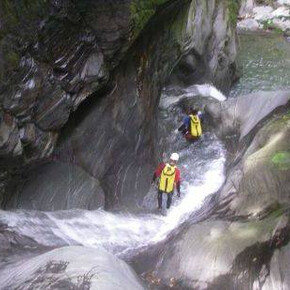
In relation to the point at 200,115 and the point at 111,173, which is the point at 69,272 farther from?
the point at 200,115

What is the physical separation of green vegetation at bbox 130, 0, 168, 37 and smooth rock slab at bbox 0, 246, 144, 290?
5.01 metres

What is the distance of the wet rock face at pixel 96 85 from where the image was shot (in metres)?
9.16

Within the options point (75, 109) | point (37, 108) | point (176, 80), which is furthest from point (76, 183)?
point (176, 80)

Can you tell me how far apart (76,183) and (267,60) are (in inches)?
706

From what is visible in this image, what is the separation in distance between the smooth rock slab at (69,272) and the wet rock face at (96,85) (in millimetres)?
2305

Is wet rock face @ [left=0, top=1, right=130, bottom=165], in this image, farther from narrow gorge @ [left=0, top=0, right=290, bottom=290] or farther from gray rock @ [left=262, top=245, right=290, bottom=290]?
gray rock @ [left=262, top=245, right=290, bottom=290]

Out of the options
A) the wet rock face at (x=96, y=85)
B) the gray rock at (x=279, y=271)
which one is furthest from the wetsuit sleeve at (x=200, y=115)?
the gray rock at (x=279, y=271)

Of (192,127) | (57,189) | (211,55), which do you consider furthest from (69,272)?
(211,55)

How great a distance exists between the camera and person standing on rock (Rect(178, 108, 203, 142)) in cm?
1759

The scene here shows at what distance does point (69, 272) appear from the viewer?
721 cm

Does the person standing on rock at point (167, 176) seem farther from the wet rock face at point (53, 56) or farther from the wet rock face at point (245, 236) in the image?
the wet rock face at point (53, 56)

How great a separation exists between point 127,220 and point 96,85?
379 centimetres

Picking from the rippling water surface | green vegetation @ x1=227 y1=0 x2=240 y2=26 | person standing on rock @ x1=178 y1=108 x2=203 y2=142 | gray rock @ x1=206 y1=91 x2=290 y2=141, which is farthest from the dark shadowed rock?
green vegetation @ x1=227 y1=0 x2=240 y2=26

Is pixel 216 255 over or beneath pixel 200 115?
beneath
